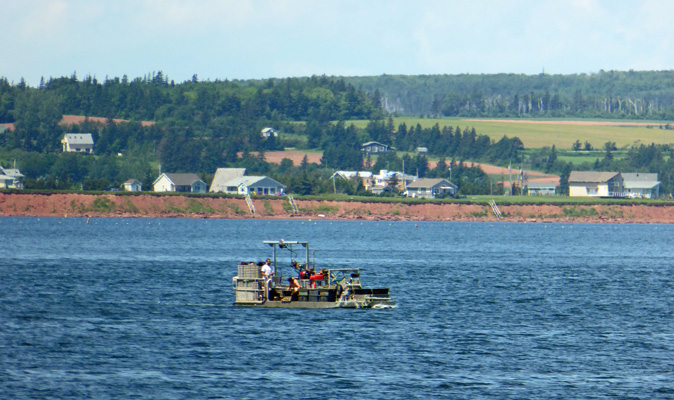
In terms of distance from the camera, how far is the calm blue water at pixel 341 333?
3716cm

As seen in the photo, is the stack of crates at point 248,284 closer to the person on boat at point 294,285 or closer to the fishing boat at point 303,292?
the fishing boat at point 303,292

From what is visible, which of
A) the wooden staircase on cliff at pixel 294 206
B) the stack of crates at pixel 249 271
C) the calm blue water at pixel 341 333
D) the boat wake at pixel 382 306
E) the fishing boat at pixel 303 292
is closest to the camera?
the calm blue water at pixel 341 333

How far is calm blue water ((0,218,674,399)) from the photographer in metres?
37.2

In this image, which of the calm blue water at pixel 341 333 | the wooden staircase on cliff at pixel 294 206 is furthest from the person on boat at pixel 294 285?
the wooden staircase on cliff at pixel 294 206

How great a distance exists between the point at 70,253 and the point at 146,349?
2190 inches

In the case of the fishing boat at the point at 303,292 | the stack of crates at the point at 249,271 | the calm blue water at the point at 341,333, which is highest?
the stack of crates at the point at 249,271

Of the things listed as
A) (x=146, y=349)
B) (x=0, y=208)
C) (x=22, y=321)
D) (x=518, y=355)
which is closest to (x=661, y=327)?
(x=518, y=355)

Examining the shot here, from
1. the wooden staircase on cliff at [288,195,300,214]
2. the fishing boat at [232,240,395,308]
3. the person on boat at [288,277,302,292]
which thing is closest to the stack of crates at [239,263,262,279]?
the fishing boat at [232,240,395,308]

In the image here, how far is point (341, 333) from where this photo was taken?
48.5 m

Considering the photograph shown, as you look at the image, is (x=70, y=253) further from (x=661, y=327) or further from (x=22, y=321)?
(x=661, y=327)

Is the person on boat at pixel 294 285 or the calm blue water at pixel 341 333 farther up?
the person on boat at pixel 294 285

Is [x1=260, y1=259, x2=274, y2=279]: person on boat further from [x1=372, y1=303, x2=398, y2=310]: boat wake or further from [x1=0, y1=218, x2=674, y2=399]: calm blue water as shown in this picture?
[x1=372, y1=303, x2=398, y2=310]: boat wake

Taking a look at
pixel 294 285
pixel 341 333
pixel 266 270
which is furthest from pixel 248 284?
pixel 341 333

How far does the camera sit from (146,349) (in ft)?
143
